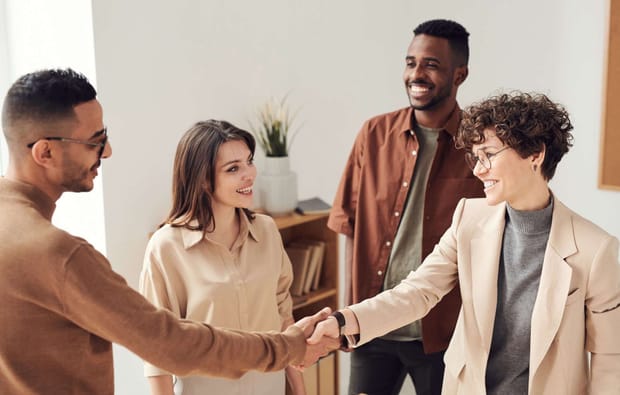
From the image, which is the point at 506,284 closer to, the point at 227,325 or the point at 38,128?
the point at 227,325

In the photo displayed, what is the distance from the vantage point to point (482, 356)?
2131 mm

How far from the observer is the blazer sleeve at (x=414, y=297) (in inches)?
90.8

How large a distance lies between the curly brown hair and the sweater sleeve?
865 millimetres

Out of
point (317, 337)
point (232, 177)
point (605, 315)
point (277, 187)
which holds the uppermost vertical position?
point (232, 177)

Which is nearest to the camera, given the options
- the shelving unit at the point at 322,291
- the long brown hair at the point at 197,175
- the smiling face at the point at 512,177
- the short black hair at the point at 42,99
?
the short black hair at the point at 42,99

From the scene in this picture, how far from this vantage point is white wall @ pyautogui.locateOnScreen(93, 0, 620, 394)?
3.02m

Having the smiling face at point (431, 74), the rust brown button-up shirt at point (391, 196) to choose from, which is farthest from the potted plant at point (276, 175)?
the smiling face at point (431, 74)

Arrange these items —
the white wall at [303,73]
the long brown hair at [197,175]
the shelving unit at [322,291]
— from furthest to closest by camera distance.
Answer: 1. the shelving unit at [322,291]
2. the white wall at [303,73]
3. the long brown hair at [197,175]

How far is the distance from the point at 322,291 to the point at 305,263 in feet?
0.72

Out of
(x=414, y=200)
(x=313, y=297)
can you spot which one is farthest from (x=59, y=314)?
(x=313, y=297)

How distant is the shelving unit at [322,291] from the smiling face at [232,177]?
3.69 ft

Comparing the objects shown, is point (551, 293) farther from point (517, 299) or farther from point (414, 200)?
point (414, 200)

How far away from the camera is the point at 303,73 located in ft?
12.8

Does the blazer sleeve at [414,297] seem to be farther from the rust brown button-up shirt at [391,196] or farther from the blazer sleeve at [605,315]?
the blazer sleeve at [605,315]
